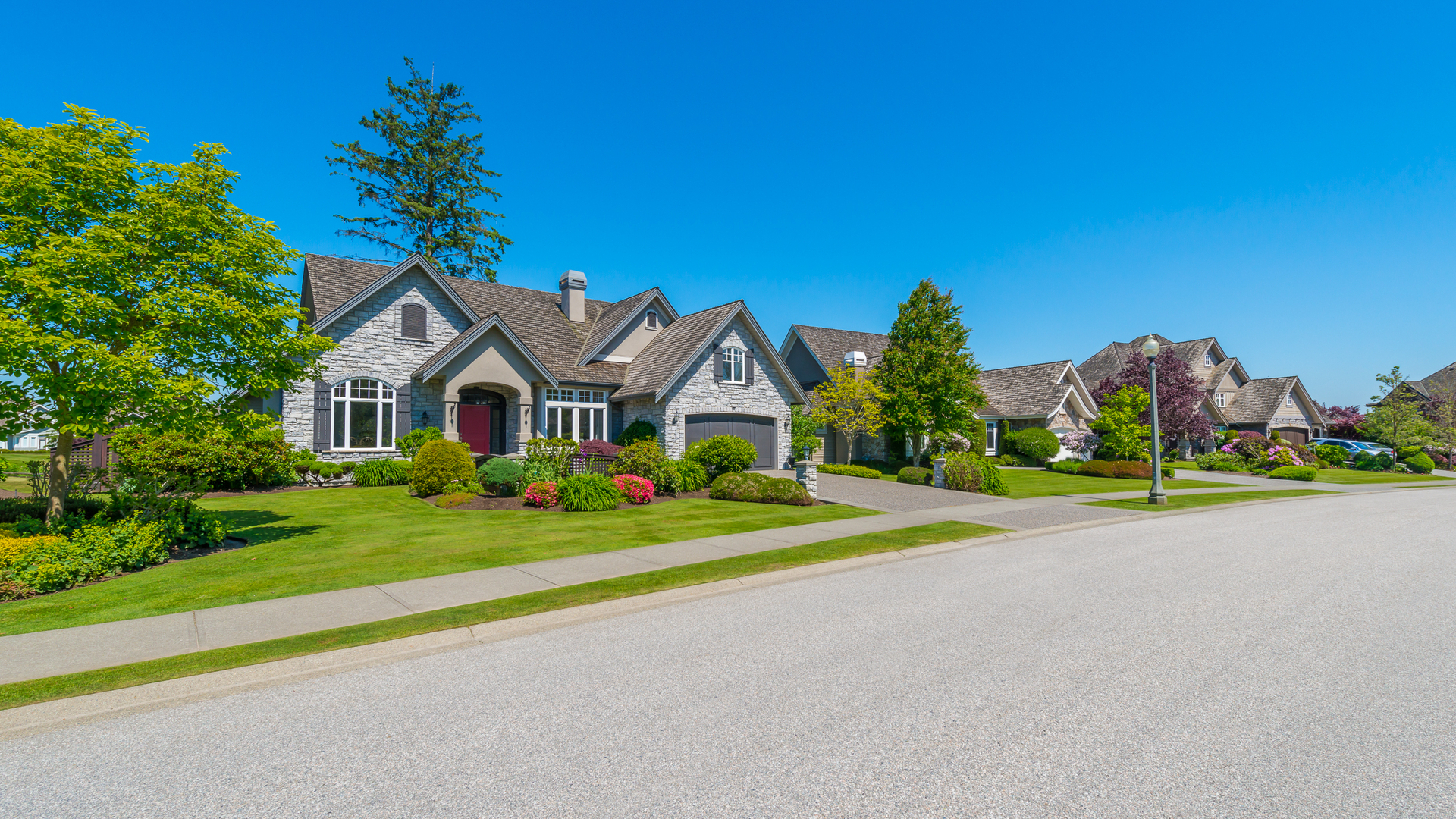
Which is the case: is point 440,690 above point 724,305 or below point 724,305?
below

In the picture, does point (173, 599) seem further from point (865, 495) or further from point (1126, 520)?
point (1126, 520)

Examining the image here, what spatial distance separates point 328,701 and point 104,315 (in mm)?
8085

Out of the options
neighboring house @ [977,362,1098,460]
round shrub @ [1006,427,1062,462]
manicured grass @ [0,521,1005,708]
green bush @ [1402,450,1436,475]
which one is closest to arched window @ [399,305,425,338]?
manicured grass @ [0,521,1005,708]

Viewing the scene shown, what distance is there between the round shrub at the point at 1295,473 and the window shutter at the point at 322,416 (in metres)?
38.1

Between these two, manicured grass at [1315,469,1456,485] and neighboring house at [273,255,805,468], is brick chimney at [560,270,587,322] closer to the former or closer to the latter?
neighboring house at [273,255,805,468]

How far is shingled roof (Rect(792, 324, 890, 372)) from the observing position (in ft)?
119

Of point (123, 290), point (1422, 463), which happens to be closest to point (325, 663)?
point (123, 290)

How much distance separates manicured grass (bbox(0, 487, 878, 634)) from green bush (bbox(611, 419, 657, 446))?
7.30m

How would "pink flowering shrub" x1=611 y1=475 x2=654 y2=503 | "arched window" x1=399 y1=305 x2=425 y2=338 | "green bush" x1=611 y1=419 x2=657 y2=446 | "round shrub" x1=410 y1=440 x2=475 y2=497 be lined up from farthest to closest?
1. "green bush" x1=611 y1=419 x2=657 y2=446
2. "arched window" x1=399 y1=305 x2=425 y2=338
3. "round shrub" x1=410 y1=440 x2=475 y2=497
4. "pink flowering shrub" x1=611 y1=475 x2=654 y2=503

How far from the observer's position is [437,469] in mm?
17594

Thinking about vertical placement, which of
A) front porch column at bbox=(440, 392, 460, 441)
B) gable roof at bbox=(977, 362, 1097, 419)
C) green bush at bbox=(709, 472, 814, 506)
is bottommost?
green bush at bbox=(709, 472, 814, 506)

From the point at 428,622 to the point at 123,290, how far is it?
→ 23.6 ft

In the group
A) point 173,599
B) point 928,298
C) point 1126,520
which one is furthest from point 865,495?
point 173,599

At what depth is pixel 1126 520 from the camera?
1575cm
